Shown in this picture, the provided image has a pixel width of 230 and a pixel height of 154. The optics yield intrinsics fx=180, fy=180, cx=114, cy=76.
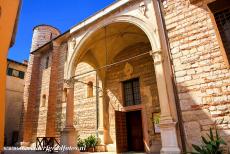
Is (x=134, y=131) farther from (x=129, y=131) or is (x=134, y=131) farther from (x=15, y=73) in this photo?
(x=15, y=73)

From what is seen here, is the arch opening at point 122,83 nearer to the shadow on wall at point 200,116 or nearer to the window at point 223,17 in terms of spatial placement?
the shadow on wall at point 200,116

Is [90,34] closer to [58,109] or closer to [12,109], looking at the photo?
[58,109]

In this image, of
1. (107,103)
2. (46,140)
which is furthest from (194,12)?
(46,140)

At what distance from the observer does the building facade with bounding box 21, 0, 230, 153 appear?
16.1 feet

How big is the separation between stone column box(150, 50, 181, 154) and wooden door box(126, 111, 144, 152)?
3707mm

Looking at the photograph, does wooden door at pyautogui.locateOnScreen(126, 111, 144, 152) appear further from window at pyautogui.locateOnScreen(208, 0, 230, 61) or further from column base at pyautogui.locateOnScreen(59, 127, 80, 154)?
window at pyautogui.locateOnScreen(208, 0, 230, 61)

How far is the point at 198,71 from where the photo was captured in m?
5.11

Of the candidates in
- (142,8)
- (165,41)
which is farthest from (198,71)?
(142,8)

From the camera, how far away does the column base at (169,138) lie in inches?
188

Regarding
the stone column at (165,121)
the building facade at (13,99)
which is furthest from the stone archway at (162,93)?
the building facade at (13,99)

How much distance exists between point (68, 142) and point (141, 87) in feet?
13.5

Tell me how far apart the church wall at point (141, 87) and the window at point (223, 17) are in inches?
147

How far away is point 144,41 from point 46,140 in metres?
6.91

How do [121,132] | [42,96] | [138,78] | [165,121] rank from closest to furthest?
[165,121] < [121,132] < [138,78] < [42,96]
